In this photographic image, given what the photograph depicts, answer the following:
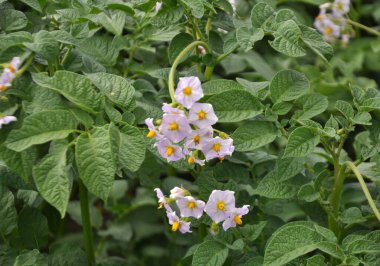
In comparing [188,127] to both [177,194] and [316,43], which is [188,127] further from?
[316,43]

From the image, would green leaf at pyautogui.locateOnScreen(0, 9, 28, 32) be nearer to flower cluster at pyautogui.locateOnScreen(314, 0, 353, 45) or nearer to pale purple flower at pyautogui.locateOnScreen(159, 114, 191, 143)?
pale purple flower at pyautogui.locateOnScreen(159, 114, 191, 143)

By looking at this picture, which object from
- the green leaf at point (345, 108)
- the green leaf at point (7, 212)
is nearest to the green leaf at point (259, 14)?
the green leaf at point (345, 108)

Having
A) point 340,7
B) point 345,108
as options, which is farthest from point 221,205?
point 340,7

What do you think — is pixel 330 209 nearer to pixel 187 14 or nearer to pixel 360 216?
pixel 360 216

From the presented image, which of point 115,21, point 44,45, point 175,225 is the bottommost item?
point 175,225

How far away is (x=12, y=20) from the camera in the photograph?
1407 millimetres

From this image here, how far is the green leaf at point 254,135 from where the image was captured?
1276 mm

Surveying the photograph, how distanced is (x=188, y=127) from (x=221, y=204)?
0.60 ft

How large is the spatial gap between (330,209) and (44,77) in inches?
25.0

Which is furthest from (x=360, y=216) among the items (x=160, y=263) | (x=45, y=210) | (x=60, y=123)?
(x=160, y=263)

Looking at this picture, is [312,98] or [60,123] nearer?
[60,123]

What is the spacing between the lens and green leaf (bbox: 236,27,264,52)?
4.30ft

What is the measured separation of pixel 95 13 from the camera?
142 cm

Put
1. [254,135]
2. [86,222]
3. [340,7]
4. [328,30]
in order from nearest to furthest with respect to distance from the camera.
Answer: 1. [254,135]
2. [86,222]
3. [340,7]
4. [328,30]
